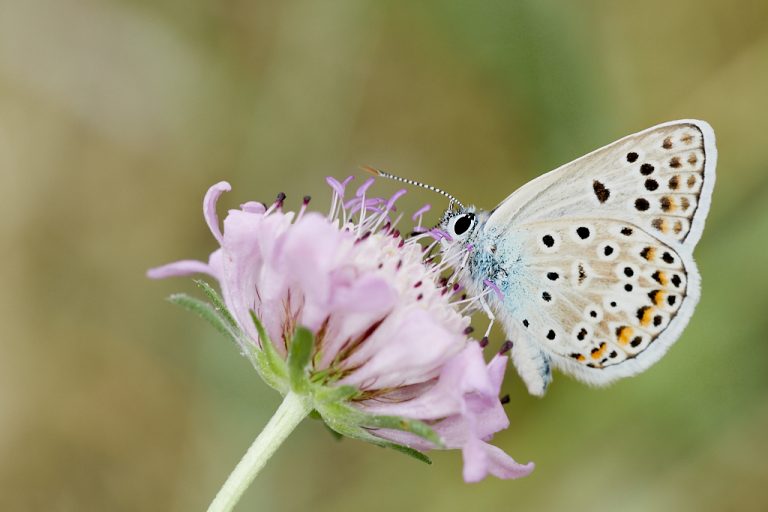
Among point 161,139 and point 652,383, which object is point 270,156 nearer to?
point 161,139

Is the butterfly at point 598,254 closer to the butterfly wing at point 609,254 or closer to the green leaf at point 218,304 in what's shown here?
the butterfly wing at point 609,254

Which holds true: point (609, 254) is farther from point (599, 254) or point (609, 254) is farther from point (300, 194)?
point (300, 194)

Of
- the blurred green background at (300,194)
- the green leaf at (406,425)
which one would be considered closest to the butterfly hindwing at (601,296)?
the green leaf at (406,425)

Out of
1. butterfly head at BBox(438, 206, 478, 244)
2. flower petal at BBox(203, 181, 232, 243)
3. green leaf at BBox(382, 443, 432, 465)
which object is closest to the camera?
green leaf at BBox(382, 443, 432, 465)

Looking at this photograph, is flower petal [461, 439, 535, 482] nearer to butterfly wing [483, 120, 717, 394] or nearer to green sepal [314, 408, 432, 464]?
green sepal [314, 408, 432, 464]

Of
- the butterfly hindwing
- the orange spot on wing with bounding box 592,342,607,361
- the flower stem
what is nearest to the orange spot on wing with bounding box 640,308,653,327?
the butterfly hindwing

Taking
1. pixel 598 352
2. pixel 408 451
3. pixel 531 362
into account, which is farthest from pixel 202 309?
pixel 598 352
